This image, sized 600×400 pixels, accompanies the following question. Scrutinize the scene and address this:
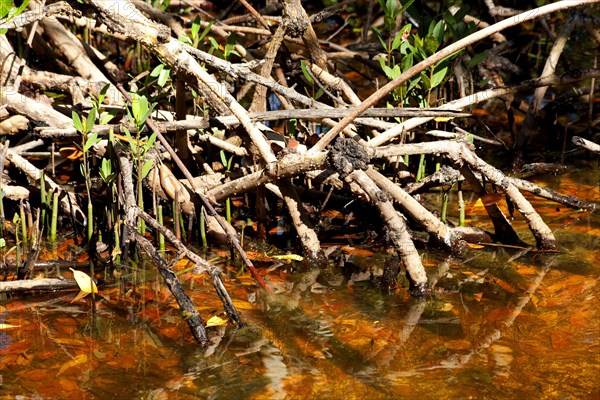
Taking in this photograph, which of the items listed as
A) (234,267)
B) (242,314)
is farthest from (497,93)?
(242,314)

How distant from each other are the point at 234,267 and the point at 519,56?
424 centimetres

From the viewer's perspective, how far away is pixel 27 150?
4.85m

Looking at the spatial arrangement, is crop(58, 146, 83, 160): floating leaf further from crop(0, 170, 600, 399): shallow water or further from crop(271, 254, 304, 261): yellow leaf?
crop(271, 254, 304, 261): yellow leaf

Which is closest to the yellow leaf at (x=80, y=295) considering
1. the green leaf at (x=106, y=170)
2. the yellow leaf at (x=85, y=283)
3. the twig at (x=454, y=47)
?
the yellow leaf at (x=85, y=283)

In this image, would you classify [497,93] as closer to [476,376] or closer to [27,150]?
[476,376]

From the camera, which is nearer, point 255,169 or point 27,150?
point 255,169

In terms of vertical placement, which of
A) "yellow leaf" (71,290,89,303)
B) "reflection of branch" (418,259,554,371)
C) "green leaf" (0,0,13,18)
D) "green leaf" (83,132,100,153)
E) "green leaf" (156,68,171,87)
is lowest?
"reflection of branch" (418,259,554,371)

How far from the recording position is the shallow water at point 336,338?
9.59 feet

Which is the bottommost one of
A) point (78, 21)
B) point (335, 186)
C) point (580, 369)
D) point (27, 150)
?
point (580, 369)

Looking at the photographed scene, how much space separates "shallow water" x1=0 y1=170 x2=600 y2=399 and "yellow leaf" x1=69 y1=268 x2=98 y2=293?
0.06 metres

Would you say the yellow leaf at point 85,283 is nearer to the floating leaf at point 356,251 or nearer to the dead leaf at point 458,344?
the floating leaf at point 356,251

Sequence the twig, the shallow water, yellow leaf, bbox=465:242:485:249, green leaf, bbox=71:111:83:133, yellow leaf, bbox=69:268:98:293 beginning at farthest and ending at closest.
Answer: yellow leaf, bbox=465:242:485:249
green leaf, bbox=71:111:83:133
yellow leaf, bbox=69:268:98:293
the twig
the shallow water

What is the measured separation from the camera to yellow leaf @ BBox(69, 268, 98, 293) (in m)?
3.56

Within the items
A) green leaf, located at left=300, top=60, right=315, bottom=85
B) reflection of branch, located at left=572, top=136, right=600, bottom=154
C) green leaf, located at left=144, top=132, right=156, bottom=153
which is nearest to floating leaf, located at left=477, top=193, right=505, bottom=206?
reflection of branch, located at left=572, top=136, right=600, bottom=154
